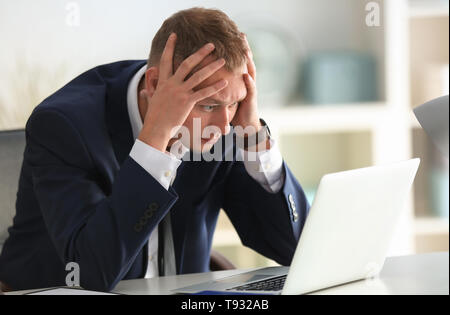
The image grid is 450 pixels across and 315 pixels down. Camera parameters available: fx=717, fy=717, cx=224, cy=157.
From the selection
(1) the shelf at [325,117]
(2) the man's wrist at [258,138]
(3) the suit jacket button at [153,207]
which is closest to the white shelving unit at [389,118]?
(1) the shelf at [325,117]

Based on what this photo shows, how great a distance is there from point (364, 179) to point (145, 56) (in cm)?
201

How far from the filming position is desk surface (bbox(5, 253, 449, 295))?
1056mm

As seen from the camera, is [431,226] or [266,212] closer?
[266,212]

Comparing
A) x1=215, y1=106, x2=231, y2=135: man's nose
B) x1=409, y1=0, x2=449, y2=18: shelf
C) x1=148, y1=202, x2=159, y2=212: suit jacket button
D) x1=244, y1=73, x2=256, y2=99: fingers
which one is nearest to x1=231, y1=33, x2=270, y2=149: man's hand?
x1=244, y1=73, x2=256, y2=99: fingers

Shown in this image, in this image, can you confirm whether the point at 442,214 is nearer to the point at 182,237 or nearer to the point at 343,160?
the point at 343,160

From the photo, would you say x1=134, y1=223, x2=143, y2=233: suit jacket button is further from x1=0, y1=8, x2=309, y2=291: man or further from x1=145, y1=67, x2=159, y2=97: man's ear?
x1=145, y1=67, x2=159, y2=97: man's ear

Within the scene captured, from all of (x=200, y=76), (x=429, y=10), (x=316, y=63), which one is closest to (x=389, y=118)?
(x=316, y=63)

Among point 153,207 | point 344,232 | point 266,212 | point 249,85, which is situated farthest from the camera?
point 266,212

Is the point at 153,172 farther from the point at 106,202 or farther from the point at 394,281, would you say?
the point at 394,281

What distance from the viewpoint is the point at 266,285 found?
1.12 m

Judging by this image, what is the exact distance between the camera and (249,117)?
57.8 inches

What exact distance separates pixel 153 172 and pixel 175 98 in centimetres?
15

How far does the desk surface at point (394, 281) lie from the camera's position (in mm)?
1056

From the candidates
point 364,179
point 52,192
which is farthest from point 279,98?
point 364,179
